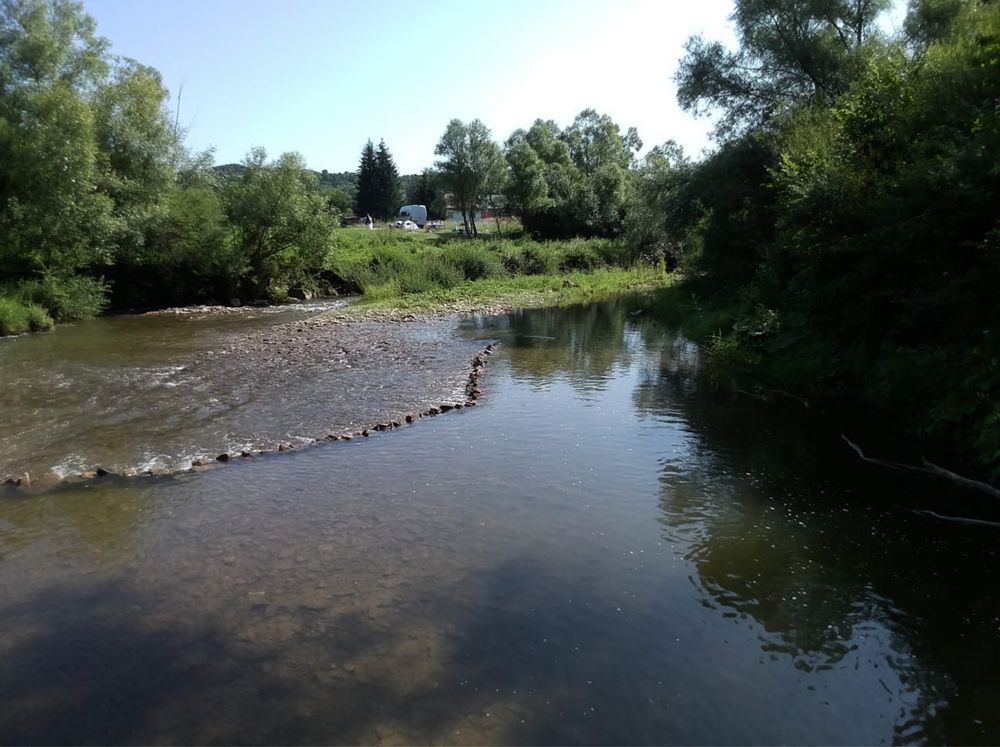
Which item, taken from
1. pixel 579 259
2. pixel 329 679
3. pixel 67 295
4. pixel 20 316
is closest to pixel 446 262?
pixel 579 259

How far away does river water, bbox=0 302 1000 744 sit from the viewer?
465cm

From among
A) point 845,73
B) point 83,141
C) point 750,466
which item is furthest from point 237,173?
point 750,466

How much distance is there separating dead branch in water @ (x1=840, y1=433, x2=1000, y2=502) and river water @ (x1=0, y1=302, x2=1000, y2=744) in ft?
0.92

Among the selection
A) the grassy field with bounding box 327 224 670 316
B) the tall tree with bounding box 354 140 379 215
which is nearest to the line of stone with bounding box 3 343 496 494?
the grassy field with bounding box 327 224 670 316

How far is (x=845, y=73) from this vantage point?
25.3m

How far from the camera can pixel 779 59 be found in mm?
27766

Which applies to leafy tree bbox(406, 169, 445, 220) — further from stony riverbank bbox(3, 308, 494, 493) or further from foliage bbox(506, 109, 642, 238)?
stony riverbank bbox(3, 308, 494, 493)

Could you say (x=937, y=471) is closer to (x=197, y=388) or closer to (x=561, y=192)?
(x=197, y=388)

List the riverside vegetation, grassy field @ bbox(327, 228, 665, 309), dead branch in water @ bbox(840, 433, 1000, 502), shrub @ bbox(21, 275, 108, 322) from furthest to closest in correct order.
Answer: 1. grassy field @ bbox(327, 228, 665, 309)
2. shrub @ bbox(21, 275, 108, 322)
3. the riverside vegetation
4. dead branch in water @ bbox(840, 433, 1000, 502)

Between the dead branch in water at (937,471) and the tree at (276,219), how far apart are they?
3262cm

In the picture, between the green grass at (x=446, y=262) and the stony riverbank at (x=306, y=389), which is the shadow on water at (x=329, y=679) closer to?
the stony riverbank at (x=306, y=389)

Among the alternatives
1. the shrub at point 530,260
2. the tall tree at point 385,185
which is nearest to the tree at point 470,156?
the tall tree at point 385,185

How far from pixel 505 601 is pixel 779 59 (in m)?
29.0

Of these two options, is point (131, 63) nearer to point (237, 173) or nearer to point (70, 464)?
point (237, 173)
